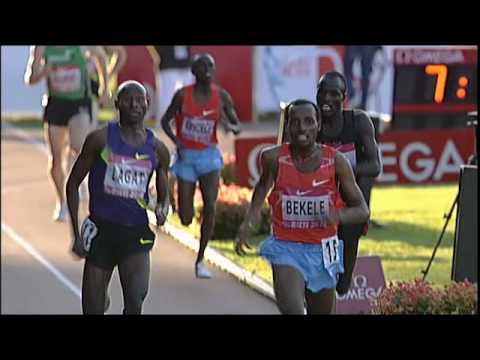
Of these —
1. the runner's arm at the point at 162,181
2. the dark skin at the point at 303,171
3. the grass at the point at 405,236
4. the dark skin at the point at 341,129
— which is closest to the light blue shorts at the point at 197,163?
the grass at the point at 405,236

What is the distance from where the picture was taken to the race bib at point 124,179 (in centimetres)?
826

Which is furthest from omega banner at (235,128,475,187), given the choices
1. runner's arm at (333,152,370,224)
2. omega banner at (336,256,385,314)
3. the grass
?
runner's arm at (333,152,370,224)

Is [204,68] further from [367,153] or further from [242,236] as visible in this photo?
[242,236]

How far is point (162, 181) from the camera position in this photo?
28.0 feet

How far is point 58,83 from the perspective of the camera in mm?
14250

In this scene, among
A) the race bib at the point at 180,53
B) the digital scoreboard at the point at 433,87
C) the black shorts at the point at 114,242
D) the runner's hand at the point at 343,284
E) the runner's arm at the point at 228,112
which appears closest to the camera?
the black shorts at the point at 114,242

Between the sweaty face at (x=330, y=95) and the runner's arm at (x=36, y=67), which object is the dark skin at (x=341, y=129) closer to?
the sweaty face at (x=330, y=95)

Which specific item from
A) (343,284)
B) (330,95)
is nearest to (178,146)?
(343,284)

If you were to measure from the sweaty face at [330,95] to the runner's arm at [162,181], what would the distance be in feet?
3.53

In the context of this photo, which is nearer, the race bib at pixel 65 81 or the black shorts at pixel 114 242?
the black shorts at pixel 114 242

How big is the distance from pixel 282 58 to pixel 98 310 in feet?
71.6

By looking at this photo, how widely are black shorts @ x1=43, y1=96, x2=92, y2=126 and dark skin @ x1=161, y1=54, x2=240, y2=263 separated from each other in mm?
2464
